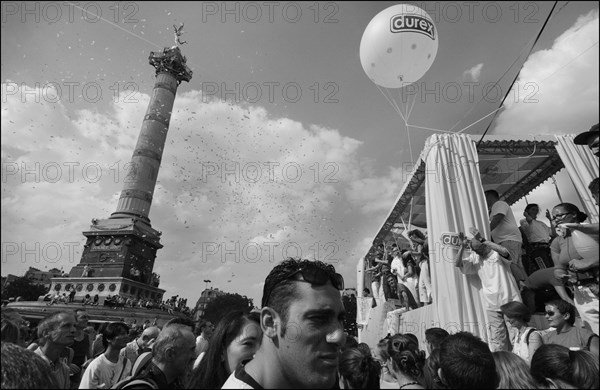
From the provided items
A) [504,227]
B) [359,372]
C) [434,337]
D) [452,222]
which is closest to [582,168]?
[504,227]

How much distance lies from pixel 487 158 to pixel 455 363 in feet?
22.3

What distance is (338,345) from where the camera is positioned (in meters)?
1.33

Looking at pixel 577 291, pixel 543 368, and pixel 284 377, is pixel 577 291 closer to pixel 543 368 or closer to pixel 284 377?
pixel 543 368

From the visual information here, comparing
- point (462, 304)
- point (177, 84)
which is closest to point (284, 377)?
point (462, 304)

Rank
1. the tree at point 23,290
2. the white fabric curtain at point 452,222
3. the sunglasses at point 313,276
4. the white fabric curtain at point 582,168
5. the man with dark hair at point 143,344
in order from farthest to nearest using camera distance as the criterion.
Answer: the tree at point 23,290 → the white fabric curtain at point 582,168 → the white fabric curtain at point 452,222 → the man with dark hair at point 143,344 → the sunglasses at point 313,276

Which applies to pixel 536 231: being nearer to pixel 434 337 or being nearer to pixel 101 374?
pixel 434 337

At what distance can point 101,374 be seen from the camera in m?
3.91

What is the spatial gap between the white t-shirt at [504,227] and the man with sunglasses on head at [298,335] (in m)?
5.79

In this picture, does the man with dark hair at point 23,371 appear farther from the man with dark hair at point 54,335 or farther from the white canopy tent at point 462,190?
the white canopy tent at point 462,190

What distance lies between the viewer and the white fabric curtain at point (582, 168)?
623 cm

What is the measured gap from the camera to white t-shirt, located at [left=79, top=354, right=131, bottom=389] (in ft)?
12.1

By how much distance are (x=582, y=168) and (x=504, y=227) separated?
6.59 feet

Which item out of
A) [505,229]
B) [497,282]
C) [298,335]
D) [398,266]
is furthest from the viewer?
[398,266]

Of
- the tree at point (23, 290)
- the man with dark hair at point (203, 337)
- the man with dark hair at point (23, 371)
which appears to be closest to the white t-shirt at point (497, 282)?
the man with dark hair at point (203, 337)
